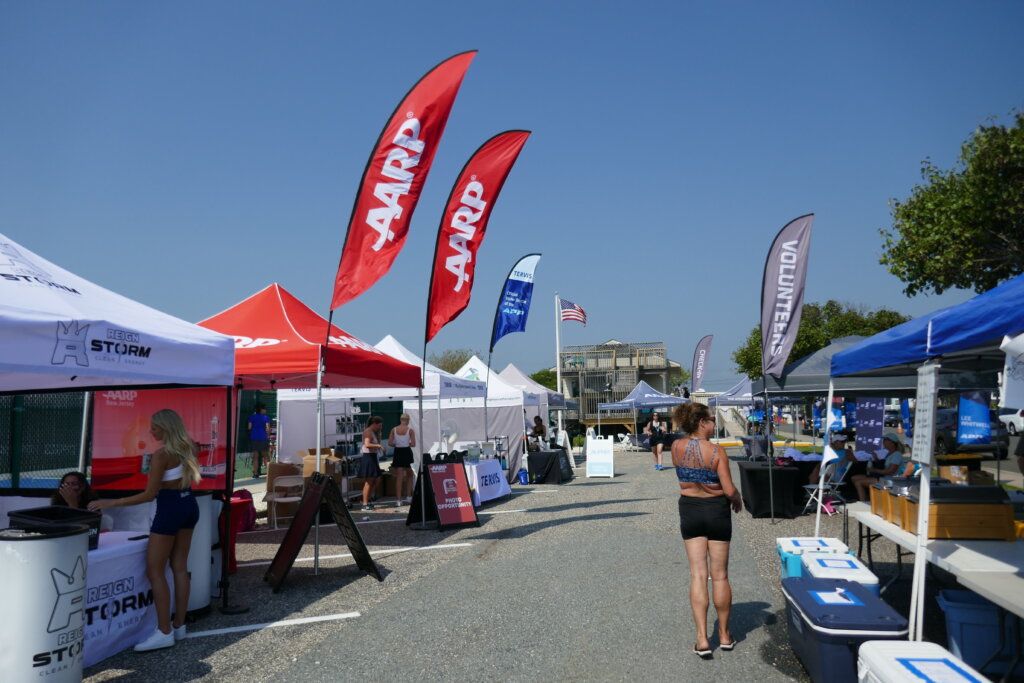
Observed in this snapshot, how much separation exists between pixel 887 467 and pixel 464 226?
735cm

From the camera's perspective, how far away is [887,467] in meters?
10.9

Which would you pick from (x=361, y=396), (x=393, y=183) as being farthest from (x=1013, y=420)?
(x=393, y=183)

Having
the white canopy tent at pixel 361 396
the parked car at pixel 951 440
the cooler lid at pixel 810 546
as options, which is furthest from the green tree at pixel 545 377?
the cooler lid at pixel 810 546

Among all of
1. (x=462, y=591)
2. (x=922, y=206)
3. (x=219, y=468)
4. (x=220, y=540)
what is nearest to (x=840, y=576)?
(x=462, y=591)

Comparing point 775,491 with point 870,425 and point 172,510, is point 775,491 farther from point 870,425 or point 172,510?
point 172,510

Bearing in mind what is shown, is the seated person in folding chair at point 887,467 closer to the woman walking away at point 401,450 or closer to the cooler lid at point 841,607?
the cooler lid at point 841,607

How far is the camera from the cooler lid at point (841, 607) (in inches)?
152

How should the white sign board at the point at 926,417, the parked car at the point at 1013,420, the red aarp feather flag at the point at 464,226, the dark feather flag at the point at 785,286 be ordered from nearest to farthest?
the white sign board at the point at 926,417
the red aarp feather flag at the point at 464,226
the dark feather flag at the point at 785,286
the parked car at the point at 1013,420

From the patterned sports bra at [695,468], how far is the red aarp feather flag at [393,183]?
4.25 meters

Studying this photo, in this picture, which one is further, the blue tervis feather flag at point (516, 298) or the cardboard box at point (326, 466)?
the blue tervis feather flag at point (516, 298)

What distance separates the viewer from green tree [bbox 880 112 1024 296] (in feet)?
49.8

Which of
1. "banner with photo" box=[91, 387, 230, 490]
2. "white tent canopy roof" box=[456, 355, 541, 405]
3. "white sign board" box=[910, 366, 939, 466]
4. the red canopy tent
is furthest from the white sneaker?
"white tent canopy roof" box=[456, 355, 541, 405]

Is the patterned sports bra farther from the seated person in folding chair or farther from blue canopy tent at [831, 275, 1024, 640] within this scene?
the seated person in folding chair

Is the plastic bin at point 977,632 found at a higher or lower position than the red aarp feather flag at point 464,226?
lower
